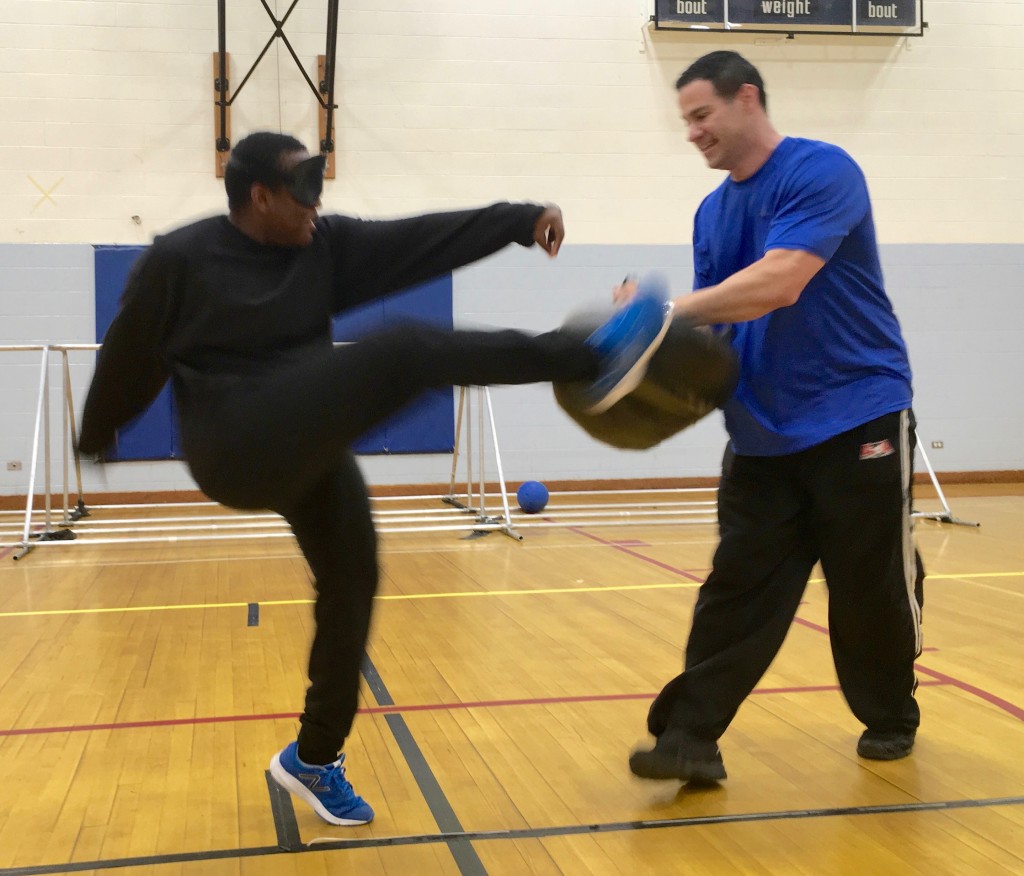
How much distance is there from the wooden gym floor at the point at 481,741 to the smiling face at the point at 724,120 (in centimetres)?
151

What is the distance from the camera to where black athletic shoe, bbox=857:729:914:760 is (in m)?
2.73

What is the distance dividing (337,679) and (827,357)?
1.32m

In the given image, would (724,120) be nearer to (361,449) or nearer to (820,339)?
(820,339)

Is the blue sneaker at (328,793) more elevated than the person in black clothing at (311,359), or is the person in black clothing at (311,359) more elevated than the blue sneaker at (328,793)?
the person in black clothing at (311,359)

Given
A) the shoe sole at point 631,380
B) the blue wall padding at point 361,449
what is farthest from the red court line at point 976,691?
the blue wall padding at point 361,449

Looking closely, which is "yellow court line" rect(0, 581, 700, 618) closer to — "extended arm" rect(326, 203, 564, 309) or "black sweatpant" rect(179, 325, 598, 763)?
"extended arm" rect(326, 203, 564, 309)

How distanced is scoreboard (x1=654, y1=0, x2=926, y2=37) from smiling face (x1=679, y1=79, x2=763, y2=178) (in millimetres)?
7438

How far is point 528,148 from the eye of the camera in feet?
31.2

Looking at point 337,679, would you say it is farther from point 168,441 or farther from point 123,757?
point 168,441

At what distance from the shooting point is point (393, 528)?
737cm

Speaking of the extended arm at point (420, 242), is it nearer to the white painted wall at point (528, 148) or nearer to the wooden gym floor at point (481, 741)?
the wooden gym floor at point (481, 741)

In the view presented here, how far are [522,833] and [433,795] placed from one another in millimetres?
319

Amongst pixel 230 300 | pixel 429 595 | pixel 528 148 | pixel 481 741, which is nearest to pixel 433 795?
pixel 481 741

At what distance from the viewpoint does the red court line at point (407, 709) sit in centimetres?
311
